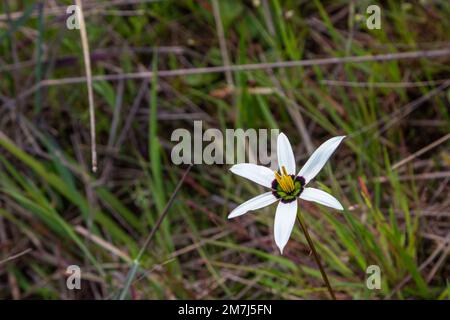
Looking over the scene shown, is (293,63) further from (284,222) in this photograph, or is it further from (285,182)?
(284,222)

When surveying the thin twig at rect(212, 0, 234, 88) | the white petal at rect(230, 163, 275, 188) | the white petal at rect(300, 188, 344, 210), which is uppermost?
the thin twig at rect(212, 0, 234, 88)

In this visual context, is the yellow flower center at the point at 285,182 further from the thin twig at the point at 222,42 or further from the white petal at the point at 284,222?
the thin twig at the point at 222,42

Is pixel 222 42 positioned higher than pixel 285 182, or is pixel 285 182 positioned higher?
pixel 222 42

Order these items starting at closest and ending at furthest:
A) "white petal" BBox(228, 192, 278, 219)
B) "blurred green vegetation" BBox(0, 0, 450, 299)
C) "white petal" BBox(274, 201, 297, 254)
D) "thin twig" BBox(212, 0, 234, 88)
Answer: "white petal" BBox(274, 201, 297, 254) < "white petal" BBox(228, 192, 278, 219) < "blurred green vegetation" BBox(0, 0, 450, 299) < "thin twig" BBox(212, 0, 234, 88)

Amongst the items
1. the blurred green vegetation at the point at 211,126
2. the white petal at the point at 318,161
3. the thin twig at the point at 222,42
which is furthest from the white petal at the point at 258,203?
the thin twig at the point at 222,42

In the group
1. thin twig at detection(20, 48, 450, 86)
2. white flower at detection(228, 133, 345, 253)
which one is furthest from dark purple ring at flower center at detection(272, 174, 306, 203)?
thin twig at detection(20, 48, 450, 86)

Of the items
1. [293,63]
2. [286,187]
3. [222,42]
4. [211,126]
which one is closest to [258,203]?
[286,187]

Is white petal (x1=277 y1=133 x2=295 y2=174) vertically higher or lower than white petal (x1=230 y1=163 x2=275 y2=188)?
higher

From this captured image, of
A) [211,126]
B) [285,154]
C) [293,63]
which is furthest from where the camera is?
[211,126]

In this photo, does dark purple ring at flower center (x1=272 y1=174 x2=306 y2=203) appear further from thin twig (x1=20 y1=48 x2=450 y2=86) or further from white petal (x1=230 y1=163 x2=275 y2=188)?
thin twig (x1=20 y1=48 x2=450 y2=86)
